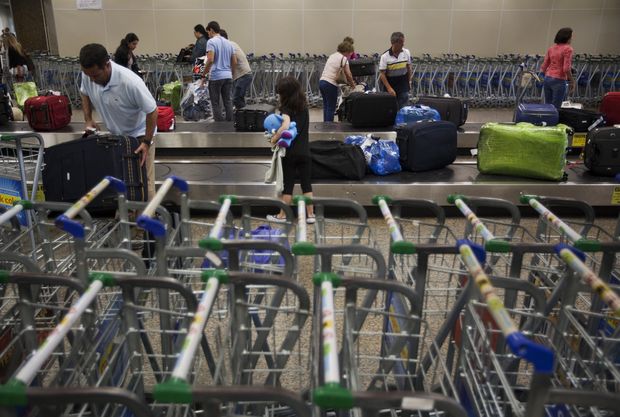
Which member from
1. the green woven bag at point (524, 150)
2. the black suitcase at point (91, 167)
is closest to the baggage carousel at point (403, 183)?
the green woven bag at point (524, 150)

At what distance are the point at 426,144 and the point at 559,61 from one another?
336 centimetres

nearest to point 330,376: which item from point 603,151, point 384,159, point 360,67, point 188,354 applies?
point 188,354

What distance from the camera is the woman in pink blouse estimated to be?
24.1ft

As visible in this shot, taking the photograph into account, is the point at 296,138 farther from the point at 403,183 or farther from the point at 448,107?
the point at 448,107

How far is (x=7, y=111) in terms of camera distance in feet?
24.5

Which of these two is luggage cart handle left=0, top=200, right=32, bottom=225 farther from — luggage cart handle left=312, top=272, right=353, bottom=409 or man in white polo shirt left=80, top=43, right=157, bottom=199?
luggage cart handle left=312, top=272, right=353, bottom=409

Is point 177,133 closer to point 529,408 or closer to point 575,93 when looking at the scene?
point 529,408

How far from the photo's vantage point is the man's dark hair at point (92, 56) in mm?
3498

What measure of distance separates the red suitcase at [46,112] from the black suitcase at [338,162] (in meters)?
3.87

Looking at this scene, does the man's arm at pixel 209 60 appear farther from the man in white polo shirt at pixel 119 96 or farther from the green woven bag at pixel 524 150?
the green woven bag at pixel 524 150

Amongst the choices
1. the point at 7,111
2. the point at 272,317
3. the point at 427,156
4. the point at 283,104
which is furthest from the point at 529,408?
the point at 7,111

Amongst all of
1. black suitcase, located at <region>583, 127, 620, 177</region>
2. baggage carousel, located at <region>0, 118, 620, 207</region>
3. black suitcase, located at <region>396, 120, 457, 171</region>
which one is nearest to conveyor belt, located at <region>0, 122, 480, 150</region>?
baggage carousel, located at <region>0, 118, 620, 207</region>

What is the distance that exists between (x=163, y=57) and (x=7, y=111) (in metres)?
4.99

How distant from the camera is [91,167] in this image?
3787 mm
